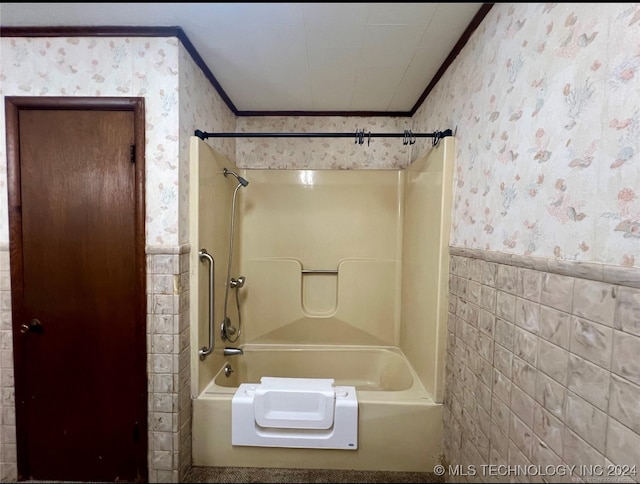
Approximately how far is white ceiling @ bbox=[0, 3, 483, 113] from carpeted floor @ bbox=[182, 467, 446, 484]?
7.06 ft

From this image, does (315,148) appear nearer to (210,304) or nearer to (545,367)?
(210,304)

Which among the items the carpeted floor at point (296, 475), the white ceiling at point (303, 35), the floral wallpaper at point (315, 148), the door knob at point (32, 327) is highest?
the white ceiling at point (303, 35)

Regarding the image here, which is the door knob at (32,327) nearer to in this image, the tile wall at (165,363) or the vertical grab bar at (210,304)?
the tile wall at (165,363)

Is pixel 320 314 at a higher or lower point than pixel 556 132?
lower

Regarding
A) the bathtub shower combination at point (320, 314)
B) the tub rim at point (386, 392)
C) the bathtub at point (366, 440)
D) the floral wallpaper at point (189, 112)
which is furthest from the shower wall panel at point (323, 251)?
the bathtub at point (366, 440)

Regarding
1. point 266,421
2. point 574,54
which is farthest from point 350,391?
point 574,54

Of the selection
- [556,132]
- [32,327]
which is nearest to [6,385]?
[32,327]

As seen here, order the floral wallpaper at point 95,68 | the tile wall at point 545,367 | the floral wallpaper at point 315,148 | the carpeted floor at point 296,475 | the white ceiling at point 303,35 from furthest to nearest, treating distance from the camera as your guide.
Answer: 1. the floral wallpaper at point 315,148
2. the carpeted floor at point 296,475
3. the floral wallpaper at point 95,68
4. the white ceiling at point 303,35
5. the tile wall at point 545,367

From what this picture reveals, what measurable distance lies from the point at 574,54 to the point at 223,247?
5.86 feet

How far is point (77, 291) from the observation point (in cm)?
127

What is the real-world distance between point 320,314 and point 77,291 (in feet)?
5.09

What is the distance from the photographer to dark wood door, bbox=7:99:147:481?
124cm

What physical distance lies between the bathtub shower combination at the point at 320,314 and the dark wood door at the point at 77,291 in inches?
11.0

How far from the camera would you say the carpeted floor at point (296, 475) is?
4.42ft
